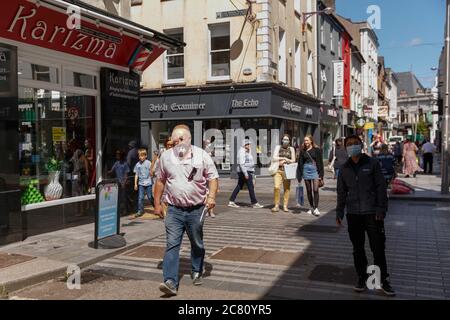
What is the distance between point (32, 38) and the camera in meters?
8.42

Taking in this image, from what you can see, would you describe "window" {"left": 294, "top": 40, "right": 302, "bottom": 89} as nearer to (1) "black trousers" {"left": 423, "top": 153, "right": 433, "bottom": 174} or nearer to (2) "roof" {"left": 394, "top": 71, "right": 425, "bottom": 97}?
(1) "black trousers" {"left": 423, "top": 153, "right": 433, "bottom": 174}

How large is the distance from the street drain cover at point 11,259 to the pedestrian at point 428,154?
19.7m

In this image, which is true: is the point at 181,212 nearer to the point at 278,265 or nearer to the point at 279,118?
the point at 278,265

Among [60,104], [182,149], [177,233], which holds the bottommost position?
[177,233]

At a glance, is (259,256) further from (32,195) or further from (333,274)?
(32,195)

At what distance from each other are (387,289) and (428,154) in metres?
18.9

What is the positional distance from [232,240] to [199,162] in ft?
10.2

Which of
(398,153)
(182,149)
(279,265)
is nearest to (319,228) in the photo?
(279,265)

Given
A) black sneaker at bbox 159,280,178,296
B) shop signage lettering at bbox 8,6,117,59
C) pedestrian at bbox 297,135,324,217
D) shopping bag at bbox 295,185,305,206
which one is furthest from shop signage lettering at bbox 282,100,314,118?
black sneaker at bbox 159,280,178,296

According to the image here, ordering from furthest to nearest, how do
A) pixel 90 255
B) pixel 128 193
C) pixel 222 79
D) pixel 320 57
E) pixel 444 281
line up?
1. pixel 320 57
2. pixel 222 79
3. pixel 128 193
4. pixel 90 255
5. pixel 444 281

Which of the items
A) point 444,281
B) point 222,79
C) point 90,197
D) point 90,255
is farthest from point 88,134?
point 222,79

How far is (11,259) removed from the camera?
22.3ft

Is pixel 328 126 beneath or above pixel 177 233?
above

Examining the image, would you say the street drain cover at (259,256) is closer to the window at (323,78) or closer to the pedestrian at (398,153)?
the pedestrian at (398,153)
